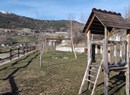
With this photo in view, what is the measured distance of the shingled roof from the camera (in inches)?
333

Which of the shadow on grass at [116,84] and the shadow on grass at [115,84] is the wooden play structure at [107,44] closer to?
the shadow on grass at [115,84]

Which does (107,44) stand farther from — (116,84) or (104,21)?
(116,84)

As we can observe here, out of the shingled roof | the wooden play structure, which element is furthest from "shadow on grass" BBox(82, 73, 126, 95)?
the shingled roof

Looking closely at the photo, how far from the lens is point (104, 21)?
8438 millimetres

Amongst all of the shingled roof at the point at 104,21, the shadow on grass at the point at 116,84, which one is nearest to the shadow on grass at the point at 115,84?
the shadow on grass at the point at 116,84

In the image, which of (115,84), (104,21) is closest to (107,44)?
(104,21)

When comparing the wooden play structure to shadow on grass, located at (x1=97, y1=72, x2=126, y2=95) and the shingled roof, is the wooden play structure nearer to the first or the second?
the shingled roof

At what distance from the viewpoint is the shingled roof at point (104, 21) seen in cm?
846

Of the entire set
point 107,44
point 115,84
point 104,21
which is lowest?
point 115,84

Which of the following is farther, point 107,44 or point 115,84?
point 115,84

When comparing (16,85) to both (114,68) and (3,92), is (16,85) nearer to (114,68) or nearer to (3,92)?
(3,92)

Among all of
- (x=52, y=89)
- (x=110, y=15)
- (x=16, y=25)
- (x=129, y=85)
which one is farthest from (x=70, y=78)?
(x=16, y=25)

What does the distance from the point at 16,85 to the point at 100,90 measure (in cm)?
375

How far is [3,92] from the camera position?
29.6 feet
